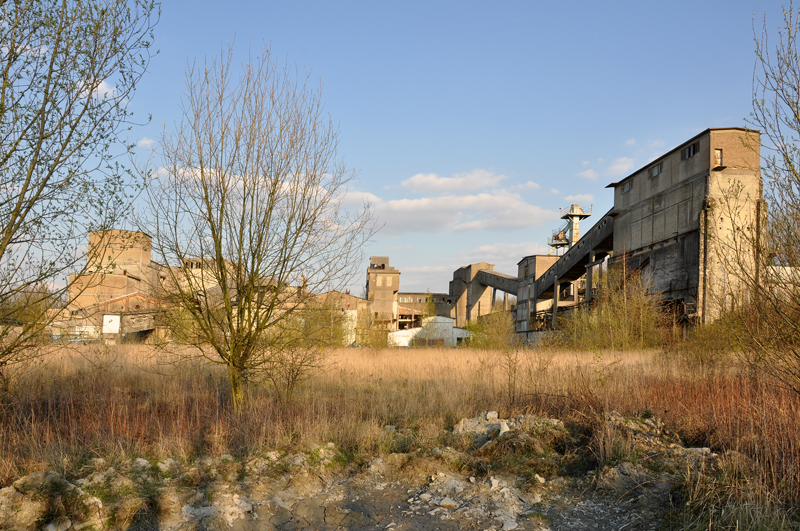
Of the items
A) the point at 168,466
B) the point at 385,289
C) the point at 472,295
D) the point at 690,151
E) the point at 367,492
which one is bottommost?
the point at 367,492

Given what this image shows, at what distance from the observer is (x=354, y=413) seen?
25.1 feet

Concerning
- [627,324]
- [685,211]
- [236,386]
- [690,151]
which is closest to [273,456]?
[236,386]

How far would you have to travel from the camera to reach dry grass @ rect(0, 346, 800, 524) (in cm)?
541

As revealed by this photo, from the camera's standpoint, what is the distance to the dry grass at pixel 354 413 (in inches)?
213

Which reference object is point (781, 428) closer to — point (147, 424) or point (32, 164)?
point (147, 424)

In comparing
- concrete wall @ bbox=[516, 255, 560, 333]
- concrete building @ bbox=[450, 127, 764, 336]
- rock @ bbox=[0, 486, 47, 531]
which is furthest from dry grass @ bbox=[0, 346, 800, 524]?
concrete wall @ bbox=[516, 255, 560, 333]

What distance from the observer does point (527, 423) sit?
7.11 m

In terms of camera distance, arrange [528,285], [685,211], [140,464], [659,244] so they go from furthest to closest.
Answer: [528,285], [659,244], [685,211], [140,464]

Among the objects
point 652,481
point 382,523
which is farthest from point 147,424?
point 652,481

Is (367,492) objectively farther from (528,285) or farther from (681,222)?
(528,285)

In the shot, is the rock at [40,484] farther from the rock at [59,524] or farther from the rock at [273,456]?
the rock at [273,456]

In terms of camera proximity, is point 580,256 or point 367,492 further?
point 580,256

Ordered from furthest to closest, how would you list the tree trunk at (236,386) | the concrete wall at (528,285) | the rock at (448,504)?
the concrete wall at (528,285) < the tree trunk at (236,386) < the rock at (448,504)

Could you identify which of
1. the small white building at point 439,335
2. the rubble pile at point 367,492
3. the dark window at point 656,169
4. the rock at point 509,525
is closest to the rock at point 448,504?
the rubble pile at point 367,492
